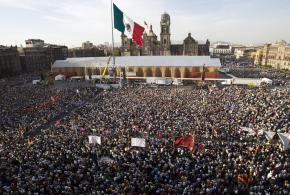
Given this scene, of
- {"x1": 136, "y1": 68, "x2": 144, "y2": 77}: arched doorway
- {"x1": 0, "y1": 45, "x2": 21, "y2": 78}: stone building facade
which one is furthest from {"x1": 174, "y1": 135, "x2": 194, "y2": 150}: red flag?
{"x1": 0, "y1": 45, "x2": 21, "y2": 78}: stone building facade

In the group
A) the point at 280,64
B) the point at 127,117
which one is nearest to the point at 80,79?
the point at 127,117

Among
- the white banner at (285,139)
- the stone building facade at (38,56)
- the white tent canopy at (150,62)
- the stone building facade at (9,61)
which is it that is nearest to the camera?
the white banner at (285,139)

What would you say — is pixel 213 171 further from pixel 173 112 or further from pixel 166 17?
pixel 166 17

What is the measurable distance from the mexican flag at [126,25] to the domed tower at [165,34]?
52098mm

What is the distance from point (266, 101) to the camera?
29828mm

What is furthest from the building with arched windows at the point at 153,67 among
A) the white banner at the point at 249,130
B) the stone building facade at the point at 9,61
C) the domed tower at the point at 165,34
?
the white banner at the point at 249,130

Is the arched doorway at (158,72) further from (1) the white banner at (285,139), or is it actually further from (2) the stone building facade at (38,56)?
(2) the stone building facade at (38,56)

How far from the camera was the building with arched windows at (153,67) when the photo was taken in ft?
181

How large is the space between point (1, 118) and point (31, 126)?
509 cm

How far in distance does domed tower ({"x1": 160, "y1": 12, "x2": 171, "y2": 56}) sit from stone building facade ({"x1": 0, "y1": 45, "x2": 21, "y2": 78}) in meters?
47.0

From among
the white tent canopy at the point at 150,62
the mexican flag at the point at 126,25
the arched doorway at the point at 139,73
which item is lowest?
the arched doorway at the point at 139,73

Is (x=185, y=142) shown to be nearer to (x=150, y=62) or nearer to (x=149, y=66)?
(x=149, y=66)

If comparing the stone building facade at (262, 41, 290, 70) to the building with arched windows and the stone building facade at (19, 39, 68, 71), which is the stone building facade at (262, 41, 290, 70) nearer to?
the building with arched windows

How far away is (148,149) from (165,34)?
7096cm
